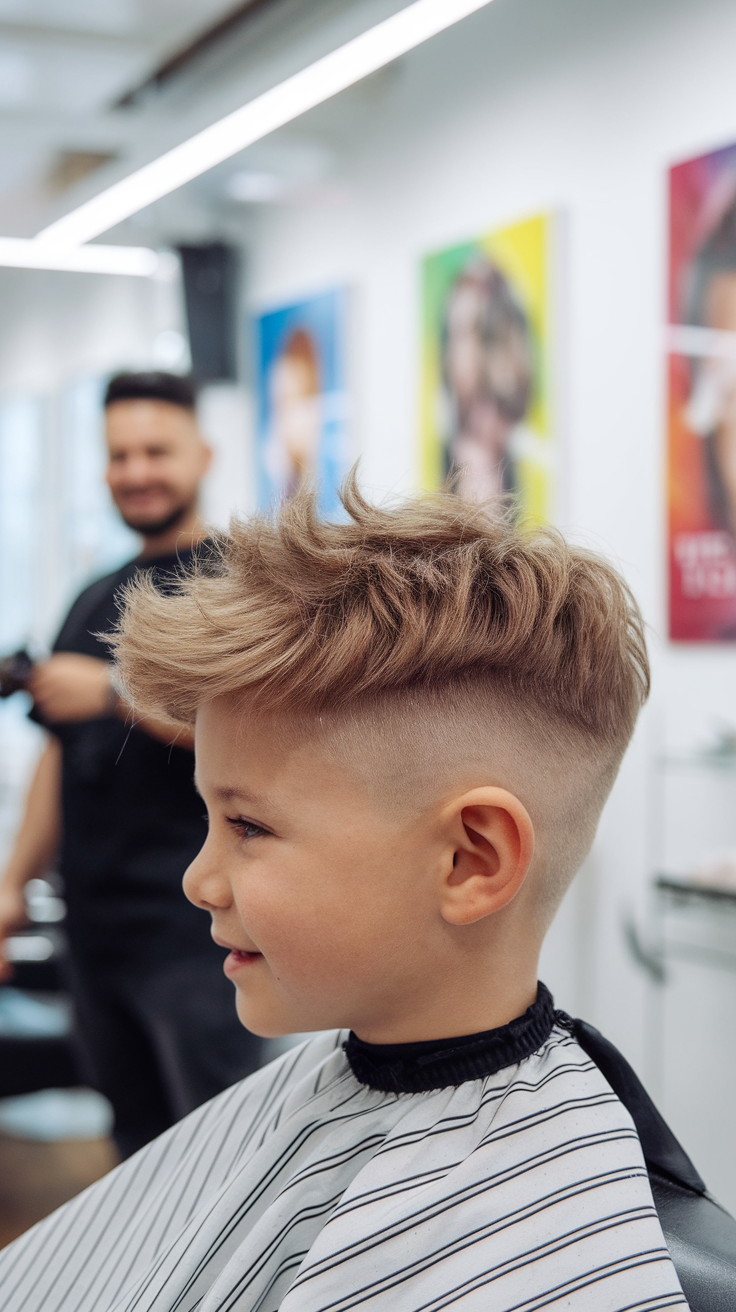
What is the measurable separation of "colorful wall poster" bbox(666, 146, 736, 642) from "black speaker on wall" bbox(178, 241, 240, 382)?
2.21m

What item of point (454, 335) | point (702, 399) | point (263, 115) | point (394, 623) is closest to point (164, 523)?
point (263, 115)

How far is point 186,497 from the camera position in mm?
2365

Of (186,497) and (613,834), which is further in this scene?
(613,834)

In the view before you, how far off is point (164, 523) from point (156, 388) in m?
0.29

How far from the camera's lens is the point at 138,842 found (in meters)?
2.19

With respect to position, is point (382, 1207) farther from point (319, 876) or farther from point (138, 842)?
point (138, 842)

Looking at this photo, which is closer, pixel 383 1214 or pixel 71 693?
pixel 383 1214

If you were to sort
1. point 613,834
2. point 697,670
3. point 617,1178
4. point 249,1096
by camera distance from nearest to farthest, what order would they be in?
point 617,1178, point 249,1096, point 697,670, point 613,834

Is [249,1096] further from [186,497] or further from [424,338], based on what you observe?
[424,338]

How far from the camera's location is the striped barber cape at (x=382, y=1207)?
2.33 ft

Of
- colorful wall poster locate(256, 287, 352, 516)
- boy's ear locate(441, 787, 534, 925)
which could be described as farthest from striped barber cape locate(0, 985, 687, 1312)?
colorful wall poster locate(256, 287, 352, 516)

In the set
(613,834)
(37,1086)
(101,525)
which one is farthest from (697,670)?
(101,525)

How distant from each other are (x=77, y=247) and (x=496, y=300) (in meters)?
1.74

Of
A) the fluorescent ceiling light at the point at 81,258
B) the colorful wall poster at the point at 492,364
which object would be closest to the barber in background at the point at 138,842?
the colorful wall poster at the point at 492,364
